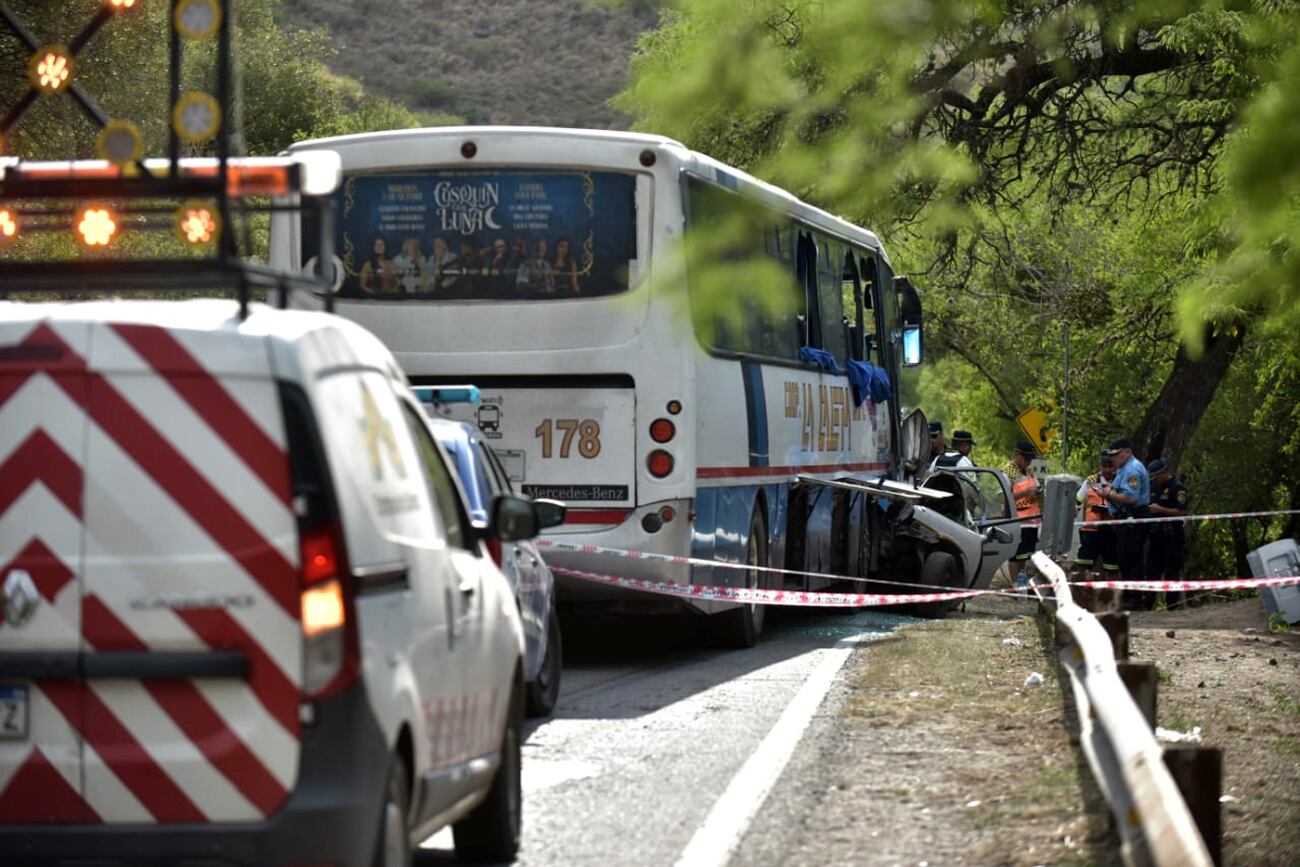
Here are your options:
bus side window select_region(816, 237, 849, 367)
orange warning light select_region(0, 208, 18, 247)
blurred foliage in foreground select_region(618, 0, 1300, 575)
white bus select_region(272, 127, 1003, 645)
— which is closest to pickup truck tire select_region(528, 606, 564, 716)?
blurred foliage in foreground select_region(618, 0, 1300, 575)

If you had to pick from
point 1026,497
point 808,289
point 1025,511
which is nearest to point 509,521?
point 808,289

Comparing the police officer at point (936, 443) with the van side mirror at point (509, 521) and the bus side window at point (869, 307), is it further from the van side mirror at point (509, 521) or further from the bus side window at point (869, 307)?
the van side mirror at point (509, 521)

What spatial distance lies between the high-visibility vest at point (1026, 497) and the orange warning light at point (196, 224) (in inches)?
809

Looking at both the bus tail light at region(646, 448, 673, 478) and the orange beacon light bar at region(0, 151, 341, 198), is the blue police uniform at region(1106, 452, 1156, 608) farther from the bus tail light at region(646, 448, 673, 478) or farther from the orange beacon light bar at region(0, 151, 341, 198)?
the orange beacon light bar at region(0, 151, 341, 198)

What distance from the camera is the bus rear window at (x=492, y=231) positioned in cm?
1578

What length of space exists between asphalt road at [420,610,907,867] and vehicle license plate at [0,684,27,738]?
255cm

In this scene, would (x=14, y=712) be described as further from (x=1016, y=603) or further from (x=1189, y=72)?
(x=1016, y=603)

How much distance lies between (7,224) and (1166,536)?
780 inches

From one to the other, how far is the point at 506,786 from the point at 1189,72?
15.7 meters

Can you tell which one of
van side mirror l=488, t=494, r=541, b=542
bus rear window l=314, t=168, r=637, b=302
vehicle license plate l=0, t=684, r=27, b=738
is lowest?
vehicle license plate l=0, t=684, r=27, b=738

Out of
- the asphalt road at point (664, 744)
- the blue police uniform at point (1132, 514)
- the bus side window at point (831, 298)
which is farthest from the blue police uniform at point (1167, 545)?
the asphalt road at point (664, 744)

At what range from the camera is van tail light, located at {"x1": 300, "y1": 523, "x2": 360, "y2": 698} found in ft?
19.2

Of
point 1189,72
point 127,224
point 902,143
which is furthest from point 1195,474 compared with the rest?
point 127,224

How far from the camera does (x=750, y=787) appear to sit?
32.0 ft
